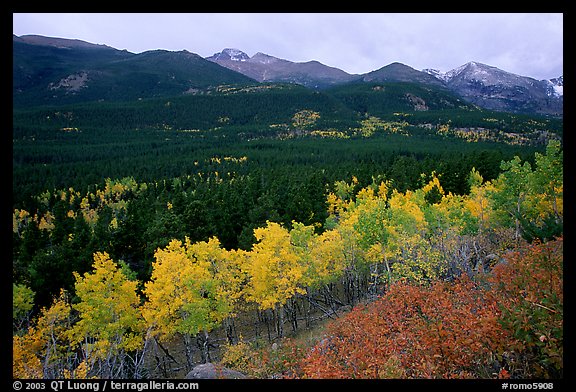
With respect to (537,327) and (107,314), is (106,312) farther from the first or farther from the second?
(537,327)

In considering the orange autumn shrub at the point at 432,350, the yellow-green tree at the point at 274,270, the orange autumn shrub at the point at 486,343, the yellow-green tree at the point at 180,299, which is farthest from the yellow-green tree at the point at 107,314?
the orange autumn shrub at the point at 486,343

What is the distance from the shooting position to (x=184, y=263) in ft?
79.2

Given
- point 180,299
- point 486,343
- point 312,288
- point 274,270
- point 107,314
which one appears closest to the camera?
point 486,343

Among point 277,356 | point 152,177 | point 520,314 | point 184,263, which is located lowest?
point 152,177

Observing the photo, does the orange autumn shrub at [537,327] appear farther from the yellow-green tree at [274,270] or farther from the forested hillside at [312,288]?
the yellow-green tree at [274,270]

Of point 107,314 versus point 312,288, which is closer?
point 107,314

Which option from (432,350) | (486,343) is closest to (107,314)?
(432,350)

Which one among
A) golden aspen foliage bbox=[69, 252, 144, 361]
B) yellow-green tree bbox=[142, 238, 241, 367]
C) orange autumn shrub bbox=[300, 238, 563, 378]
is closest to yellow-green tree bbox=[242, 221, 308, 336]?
yellow-green tree bbox=[142, 238, 241, 367]

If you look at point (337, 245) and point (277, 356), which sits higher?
point (337, 245)

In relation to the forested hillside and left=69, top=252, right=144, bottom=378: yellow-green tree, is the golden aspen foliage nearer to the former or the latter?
left=69, top=252, right=144, bottom=378: yellow-green tree
